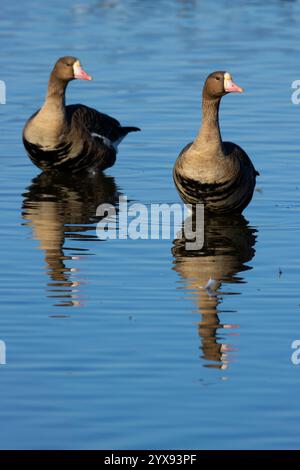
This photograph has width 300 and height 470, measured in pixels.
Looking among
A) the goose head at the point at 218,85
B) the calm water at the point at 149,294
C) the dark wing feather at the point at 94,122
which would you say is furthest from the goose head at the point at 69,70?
the goose head at the point at 218,85

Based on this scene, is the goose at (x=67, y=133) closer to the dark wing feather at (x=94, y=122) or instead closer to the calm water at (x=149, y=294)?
the dark wing feather at (x=94, y=122)

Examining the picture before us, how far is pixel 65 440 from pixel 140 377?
3.96ft

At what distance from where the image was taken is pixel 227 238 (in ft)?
44.5

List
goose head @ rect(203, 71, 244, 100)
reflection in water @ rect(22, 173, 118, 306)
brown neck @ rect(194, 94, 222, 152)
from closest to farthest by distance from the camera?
reflection in water @ rect(22, 173, 118, 306) → brown neck @ rect(194, 94, 222, 152) → goose head @ rect(203, 71, 244, 100)

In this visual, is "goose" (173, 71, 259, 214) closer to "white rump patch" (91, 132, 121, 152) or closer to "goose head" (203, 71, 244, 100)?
"goose head" (203, 71, 244, 100)

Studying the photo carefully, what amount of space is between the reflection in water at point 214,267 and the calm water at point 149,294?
23 millimetres

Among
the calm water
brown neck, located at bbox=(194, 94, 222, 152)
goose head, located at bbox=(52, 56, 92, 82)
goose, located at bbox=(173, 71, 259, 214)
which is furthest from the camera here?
goose head, located at bbox=(52, 56, 92, 82)

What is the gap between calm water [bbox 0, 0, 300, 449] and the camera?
8188 mm

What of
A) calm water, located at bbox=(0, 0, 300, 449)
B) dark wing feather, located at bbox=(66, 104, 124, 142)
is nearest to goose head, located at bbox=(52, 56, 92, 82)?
dark wing feather, located at bbox=(66, 104, 124, 142)

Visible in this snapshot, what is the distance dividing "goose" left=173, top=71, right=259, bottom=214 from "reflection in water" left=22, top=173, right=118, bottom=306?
3.73 feet

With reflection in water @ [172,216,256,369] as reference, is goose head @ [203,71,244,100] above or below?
above

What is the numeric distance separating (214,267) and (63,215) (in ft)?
9.53

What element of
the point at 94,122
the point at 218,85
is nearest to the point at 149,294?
the point at 218,85
